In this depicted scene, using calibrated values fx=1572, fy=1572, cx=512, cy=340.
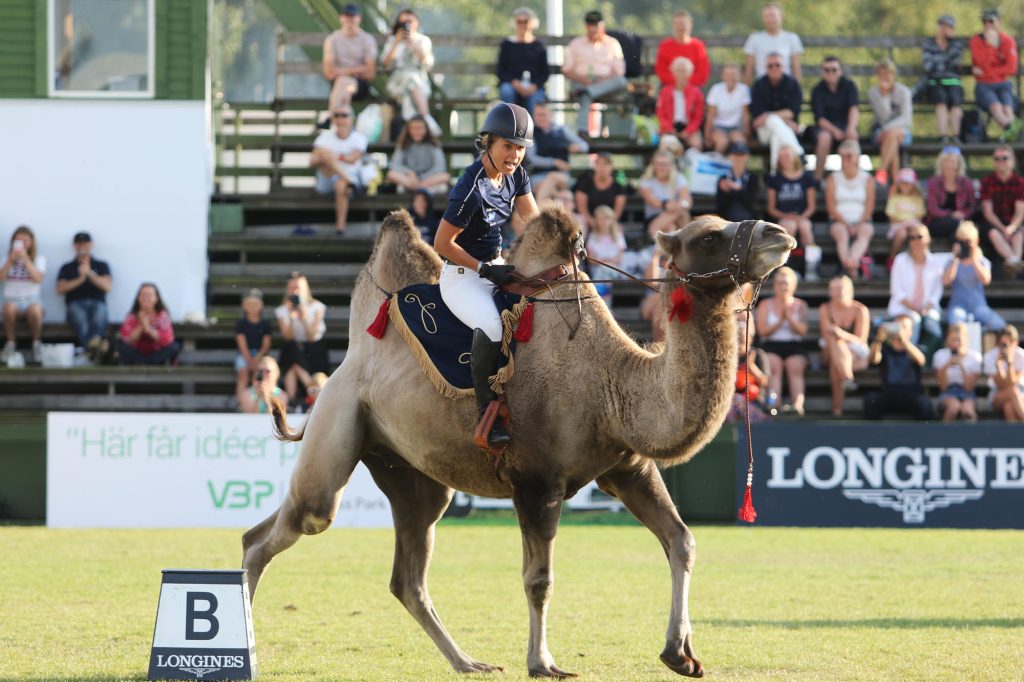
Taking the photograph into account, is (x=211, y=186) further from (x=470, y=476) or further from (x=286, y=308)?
(x=470, y=476)

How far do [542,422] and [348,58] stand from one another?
640 inches

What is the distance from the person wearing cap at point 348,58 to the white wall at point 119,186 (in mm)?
2032

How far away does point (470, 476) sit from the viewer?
29.9 ft

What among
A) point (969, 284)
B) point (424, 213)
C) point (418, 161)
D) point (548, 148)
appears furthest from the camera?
point (418, 161)

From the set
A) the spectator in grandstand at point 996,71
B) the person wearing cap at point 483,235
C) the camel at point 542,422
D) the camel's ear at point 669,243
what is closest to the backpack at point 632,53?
the spectator in grandstand at point 996,71

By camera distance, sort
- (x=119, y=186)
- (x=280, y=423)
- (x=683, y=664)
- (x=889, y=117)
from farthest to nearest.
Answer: (x=889, y=117), (x=119, y=186), (x=280, y=423), (x=683, y=664)

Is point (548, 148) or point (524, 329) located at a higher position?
point (548, 148)

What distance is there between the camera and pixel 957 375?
19938 mm

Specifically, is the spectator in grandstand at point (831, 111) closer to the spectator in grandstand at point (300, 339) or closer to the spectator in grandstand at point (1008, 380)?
the spectator in grandstand at point (1008, 380)

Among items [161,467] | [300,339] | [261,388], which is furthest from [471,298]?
[300,339]

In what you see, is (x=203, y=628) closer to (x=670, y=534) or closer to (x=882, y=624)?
(x=670, y=534)

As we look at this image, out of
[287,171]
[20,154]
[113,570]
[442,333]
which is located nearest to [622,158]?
[287,171]

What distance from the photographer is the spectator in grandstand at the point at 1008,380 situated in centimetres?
1944

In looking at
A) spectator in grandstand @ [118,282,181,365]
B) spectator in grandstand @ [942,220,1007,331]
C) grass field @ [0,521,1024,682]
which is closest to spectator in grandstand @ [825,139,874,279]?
spectator in grandstand @ [942,220,1007,331]
